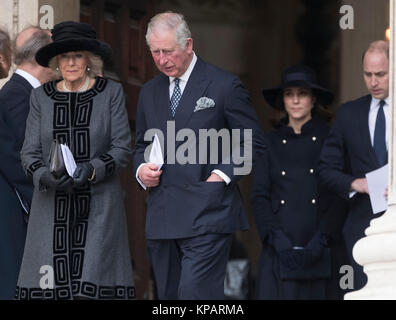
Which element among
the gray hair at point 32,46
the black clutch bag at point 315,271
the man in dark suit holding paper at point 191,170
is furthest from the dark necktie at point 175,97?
the black clutch bag at point 315,271

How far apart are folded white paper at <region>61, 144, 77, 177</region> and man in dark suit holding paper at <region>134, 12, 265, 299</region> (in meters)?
0.42

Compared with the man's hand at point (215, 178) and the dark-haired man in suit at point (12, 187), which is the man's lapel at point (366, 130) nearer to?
the man's hand at point (215, 178)

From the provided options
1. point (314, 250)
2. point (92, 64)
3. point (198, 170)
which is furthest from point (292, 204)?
point (92, 64)

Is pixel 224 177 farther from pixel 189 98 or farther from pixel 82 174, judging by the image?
pixel 82 174

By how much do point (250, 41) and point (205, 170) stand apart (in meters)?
8.99

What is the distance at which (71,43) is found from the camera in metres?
8.22

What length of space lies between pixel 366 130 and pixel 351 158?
0.21 m

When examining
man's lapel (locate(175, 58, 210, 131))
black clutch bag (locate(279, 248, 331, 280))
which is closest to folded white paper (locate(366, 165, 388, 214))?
black clutch bag (locate(279, 248, 331, 280))

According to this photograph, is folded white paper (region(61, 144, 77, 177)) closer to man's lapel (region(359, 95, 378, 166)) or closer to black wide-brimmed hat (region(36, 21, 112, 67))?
black wide-brimmed hat (region(36, 21, 112, 67))

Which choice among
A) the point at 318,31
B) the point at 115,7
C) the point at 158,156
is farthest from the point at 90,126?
the point at 318,31

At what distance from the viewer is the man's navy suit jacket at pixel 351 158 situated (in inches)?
344

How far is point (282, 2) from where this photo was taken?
1644 cm

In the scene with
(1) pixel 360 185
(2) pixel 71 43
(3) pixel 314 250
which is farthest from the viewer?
(3) pixel 314 250

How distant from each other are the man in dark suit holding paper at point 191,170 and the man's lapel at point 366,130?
0.93 m
